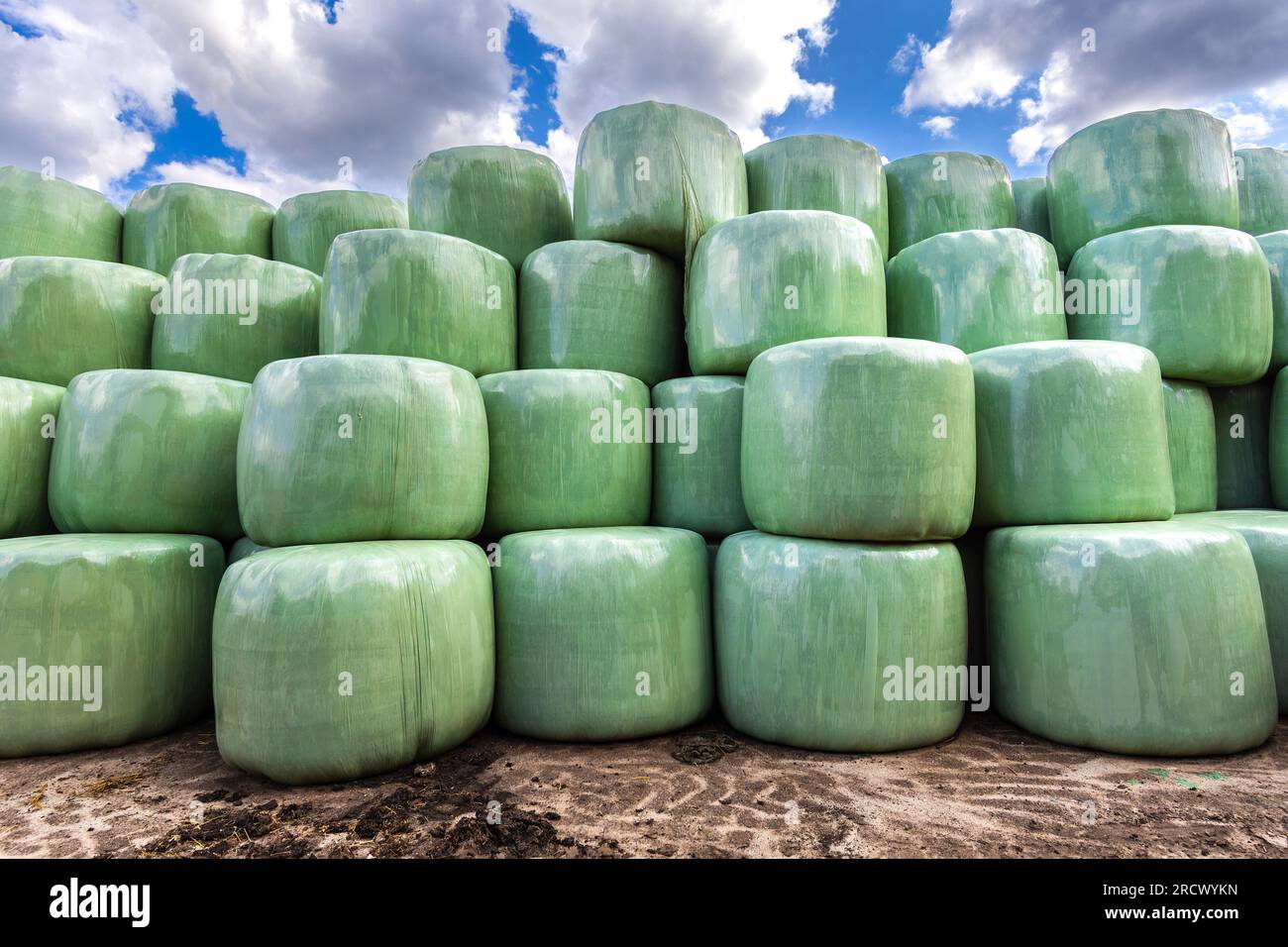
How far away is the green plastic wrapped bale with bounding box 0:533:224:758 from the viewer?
5.81 ft

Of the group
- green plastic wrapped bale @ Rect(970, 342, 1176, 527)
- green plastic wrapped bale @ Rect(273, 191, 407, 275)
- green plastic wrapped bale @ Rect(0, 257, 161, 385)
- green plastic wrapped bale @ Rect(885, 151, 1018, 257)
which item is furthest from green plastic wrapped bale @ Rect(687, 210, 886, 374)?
green plastic wrapped bale @ Rect(0, 257, 161, 385)

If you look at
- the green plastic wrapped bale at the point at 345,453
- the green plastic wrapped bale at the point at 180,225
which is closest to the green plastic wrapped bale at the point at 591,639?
the green plastic wrapped bale at the point at 345,453

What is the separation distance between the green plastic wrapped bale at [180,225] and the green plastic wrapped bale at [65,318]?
1.78ft

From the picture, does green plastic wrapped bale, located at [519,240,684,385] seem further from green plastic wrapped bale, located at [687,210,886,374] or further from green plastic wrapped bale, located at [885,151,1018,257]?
green plastic wrapped bale, located at [885,151,1018,257]

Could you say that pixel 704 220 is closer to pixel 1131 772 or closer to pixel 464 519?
pixel 464 519

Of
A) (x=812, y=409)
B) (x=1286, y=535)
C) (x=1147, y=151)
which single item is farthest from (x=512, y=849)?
(x=1147, y=151)

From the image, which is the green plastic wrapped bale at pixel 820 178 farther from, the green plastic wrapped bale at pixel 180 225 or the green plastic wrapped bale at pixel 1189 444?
the green plastic wrapped bale at pixel 180 225

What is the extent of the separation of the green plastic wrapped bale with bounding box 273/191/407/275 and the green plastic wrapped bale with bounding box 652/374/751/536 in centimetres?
173

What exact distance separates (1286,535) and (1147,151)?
140 centimetres

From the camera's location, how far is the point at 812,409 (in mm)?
1848

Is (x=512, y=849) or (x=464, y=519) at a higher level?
(x=464, y=519)

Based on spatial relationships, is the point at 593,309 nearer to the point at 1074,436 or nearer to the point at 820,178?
the point at 820,178

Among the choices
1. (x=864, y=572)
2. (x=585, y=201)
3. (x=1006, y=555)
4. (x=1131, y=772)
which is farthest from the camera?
(x=585, y=201)

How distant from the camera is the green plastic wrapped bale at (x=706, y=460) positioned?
2.29 m
